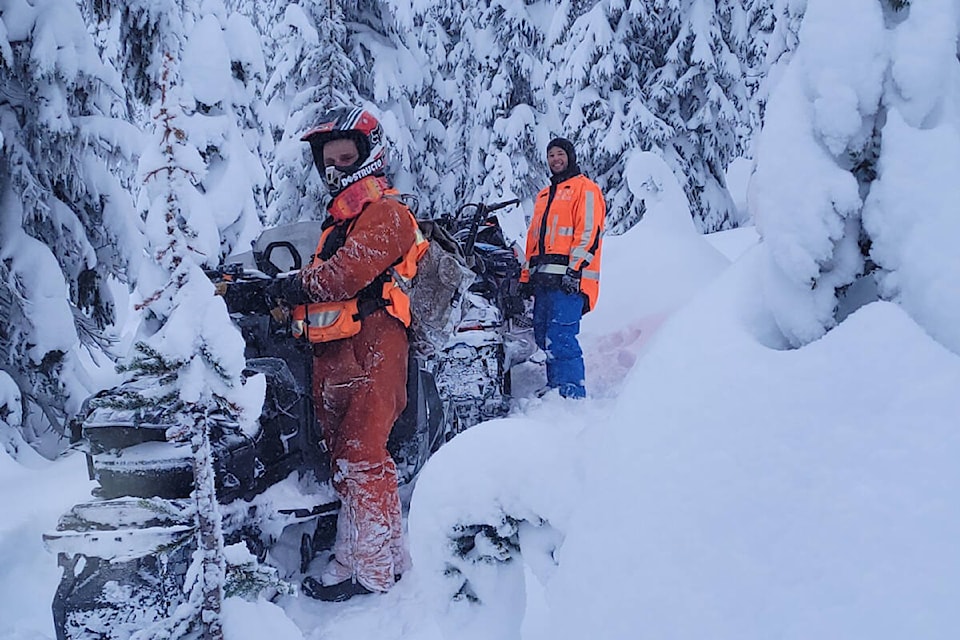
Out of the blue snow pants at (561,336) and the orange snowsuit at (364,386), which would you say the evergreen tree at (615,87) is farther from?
the orange snowsuit at (364,386)

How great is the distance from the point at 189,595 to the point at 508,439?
116 centimetres

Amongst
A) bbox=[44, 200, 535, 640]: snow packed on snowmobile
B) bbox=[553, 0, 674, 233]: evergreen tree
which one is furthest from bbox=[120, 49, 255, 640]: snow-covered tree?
bbox=[553, 0, 674, 233]: evergreen tree

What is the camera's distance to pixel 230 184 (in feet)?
24.8

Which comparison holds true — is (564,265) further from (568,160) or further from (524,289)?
(568,160)

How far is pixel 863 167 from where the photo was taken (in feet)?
5.54

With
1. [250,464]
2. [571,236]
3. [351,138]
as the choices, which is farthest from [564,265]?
[250,464]

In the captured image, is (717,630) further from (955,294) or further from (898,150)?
(898,150)

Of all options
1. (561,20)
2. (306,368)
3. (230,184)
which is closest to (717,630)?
(306,368)

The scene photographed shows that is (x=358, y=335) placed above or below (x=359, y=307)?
below

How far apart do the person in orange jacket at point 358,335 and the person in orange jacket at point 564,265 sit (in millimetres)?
2854

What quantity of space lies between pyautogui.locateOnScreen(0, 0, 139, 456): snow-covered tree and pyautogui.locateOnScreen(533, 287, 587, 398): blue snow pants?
13.0ft

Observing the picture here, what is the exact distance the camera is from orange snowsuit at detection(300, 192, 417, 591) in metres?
3.64

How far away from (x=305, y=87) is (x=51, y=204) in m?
6.06

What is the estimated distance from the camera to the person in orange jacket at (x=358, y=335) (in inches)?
144
